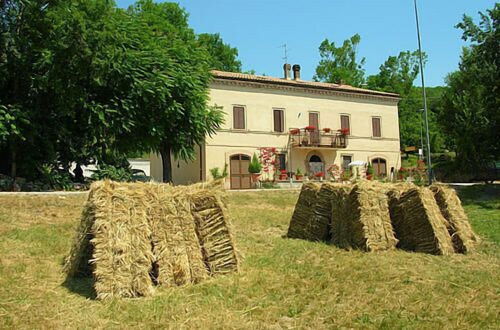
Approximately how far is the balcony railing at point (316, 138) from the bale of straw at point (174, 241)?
2556 centimetres

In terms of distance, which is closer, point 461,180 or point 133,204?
point 133,204

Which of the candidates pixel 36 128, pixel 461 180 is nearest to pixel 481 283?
pixel 36 128

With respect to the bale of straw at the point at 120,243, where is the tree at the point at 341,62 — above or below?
above

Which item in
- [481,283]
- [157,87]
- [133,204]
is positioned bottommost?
[481,283]

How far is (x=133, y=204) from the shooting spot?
5.84 m

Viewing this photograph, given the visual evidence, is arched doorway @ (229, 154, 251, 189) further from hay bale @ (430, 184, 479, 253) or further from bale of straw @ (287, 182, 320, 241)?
hay bale @ (430, 184, 479, 253)

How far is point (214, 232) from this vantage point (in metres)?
6.43

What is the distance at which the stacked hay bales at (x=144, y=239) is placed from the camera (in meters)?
5.37

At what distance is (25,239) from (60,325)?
470 cm

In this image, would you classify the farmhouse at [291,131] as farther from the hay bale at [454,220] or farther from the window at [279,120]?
the hay bale at [454,220]

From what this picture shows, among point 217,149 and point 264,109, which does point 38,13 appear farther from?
point 264,109

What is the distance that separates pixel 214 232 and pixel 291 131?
83.9 feet

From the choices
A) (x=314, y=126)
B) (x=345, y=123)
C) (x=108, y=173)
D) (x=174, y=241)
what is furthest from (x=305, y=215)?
(x=345, y=123)

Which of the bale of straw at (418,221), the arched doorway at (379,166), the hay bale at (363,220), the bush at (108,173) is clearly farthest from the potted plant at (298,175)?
the hay bale at (363,220)
